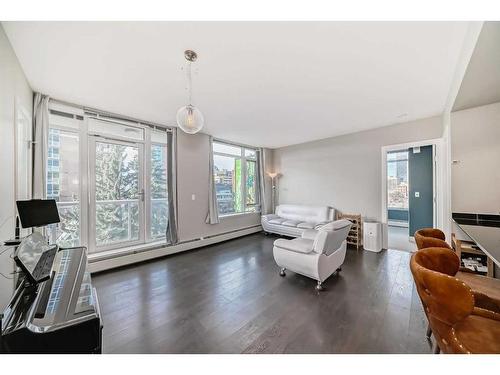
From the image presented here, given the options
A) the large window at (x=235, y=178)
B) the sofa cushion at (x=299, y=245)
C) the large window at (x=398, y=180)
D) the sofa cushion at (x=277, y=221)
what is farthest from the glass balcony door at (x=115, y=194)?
the large window at (x=398, y=180)

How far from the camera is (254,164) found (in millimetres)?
6129

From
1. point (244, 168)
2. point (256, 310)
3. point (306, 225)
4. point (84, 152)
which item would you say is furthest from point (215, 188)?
point (256, 310)

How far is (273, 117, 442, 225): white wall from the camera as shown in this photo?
4012 mm

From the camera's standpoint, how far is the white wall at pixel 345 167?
4.01 metres

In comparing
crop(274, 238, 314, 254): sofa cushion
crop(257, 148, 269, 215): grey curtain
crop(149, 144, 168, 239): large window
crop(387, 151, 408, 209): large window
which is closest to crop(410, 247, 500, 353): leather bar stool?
crop(274, 238, 314, 254): sofa cushion

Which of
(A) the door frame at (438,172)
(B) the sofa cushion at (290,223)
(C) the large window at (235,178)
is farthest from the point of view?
(C) the large window at (235,178)

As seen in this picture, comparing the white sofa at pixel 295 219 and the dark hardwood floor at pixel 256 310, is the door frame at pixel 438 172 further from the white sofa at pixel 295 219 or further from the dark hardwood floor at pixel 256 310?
the white sofa at pixel 295 219

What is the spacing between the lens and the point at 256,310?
208cm

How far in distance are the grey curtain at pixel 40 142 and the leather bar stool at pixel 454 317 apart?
13.2ft

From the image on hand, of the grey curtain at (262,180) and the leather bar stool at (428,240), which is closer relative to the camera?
the leather bar stool at (428,240)

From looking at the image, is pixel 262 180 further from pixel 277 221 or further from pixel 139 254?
pixel 139 254
